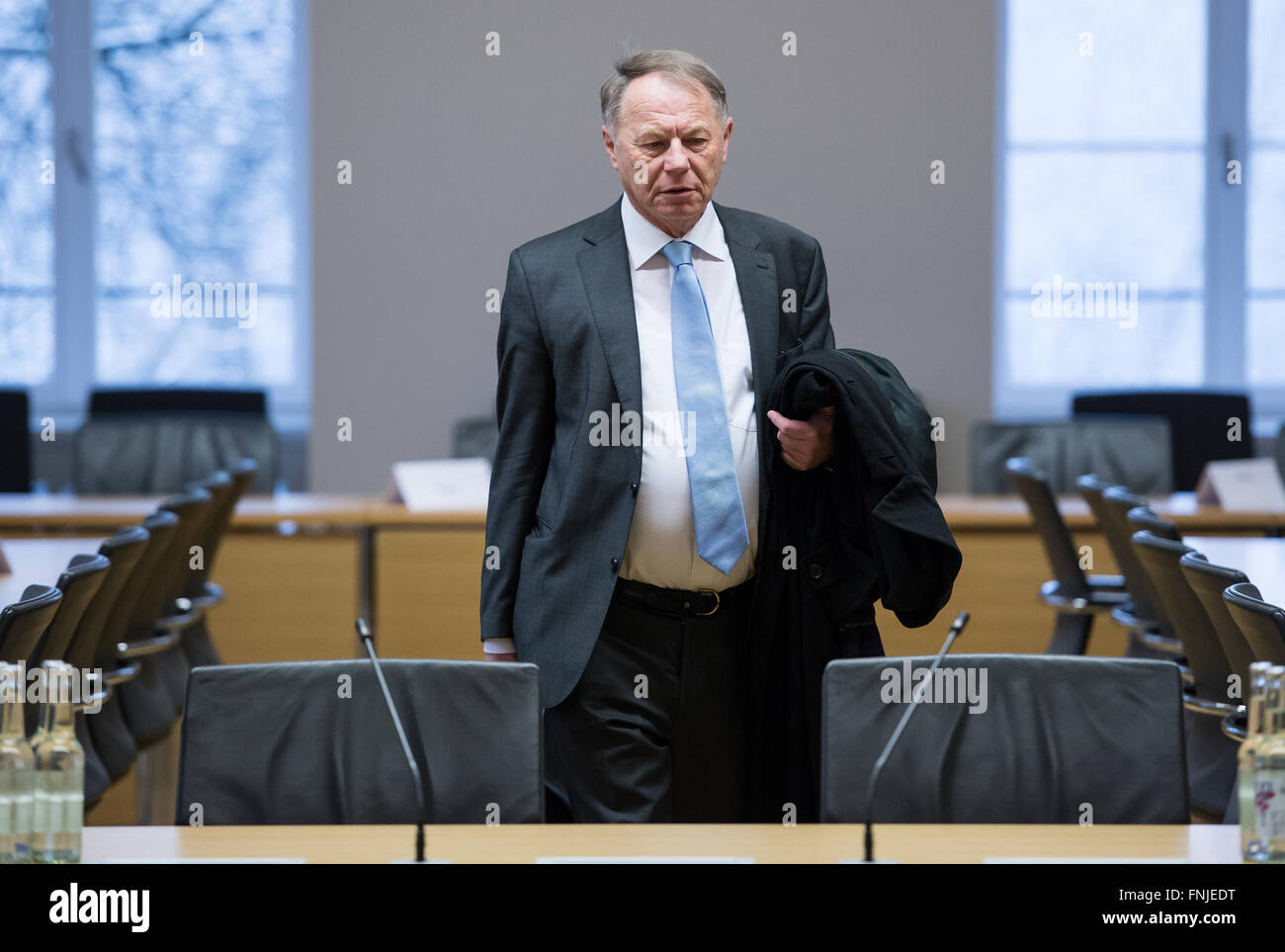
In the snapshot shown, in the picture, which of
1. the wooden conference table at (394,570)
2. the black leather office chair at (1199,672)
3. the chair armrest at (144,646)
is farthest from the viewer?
the wooden conference table at (394,570)

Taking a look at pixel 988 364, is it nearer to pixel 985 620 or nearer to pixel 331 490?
pixel 985 620

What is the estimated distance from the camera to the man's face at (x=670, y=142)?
7.34ft

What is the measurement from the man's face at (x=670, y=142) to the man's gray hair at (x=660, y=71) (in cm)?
1

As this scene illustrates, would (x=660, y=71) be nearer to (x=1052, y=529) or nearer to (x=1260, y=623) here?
(x=1260, y=623)

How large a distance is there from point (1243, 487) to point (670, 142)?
3.20 meters

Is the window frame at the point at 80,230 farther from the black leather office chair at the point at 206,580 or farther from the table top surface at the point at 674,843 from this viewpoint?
the table top surface at the point at 674,843

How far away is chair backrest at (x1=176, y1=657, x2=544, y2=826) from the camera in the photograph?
2125 mm

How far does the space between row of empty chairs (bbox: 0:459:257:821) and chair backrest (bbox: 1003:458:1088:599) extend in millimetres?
2128

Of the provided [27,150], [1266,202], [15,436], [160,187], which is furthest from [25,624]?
[1266,202]

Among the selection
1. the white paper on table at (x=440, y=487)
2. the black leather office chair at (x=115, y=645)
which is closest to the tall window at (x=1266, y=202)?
the white paper on table at (x=440, y=487)

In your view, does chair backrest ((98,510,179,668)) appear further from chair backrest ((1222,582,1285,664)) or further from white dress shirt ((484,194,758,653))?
chair backrest ((1222,582,1285,664))

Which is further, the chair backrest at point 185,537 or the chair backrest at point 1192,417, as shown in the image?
the chair backrest at point 1192,417

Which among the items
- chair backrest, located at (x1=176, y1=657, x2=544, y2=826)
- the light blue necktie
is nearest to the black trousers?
the light blue necktie
